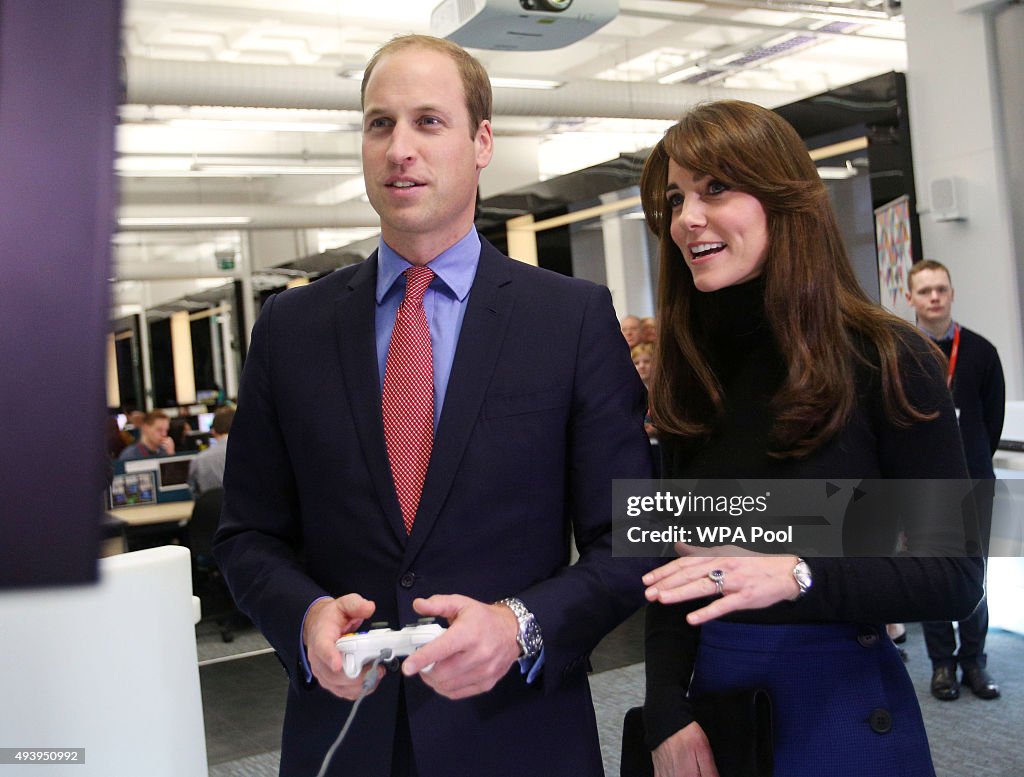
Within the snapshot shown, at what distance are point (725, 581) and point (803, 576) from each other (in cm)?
13

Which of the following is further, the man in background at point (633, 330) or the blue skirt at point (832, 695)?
the man in background at point (633, 330)

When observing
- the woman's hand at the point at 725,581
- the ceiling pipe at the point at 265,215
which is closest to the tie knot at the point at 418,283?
the woman's hand at the point at 725,581

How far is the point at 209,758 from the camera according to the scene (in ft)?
14.4

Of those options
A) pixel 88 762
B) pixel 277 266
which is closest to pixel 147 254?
pixel 277 266

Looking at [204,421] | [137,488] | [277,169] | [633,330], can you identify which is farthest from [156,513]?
[277,169]

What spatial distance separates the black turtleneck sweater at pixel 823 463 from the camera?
1312mm

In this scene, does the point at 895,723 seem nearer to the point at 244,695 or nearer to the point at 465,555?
the point at 465,555

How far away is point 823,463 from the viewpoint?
138 centimetres

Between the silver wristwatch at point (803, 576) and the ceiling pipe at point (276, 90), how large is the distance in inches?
294

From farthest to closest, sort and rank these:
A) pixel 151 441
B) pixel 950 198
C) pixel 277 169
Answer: pixel 277 169, pixel 151 441, pixel 950 198

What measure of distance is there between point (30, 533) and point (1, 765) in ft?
1.72

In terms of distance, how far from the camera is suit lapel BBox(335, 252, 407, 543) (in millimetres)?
1277

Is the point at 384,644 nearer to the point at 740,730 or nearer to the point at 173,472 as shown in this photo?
the point at 740,730

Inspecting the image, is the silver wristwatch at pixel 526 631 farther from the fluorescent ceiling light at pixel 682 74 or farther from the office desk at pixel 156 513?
the fluorescent ceiling light at pixel 682 74
